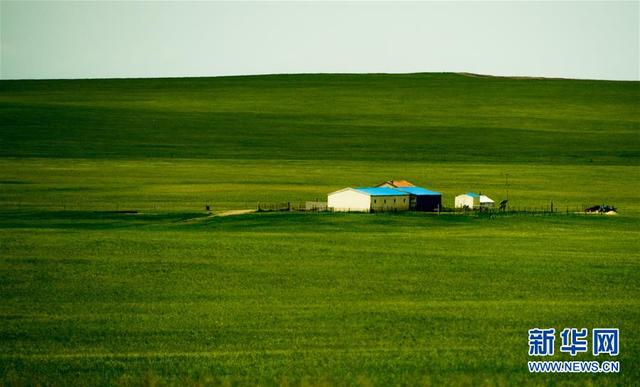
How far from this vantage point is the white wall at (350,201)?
58969 millimetres

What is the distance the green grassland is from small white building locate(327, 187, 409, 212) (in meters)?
3.21

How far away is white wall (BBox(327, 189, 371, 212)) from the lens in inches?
2322

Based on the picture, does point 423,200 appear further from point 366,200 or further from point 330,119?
point 330,119

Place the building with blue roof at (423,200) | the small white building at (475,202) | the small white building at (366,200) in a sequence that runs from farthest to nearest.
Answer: the small white building at (475,202) → the building with blue roof at (423,200) → the small white building at (366,200)

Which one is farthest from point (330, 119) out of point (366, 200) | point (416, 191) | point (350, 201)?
point (366, 200)

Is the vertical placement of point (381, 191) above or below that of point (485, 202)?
above

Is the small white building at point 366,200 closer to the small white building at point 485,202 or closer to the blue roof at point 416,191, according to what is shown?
the blue roof at point 416,191

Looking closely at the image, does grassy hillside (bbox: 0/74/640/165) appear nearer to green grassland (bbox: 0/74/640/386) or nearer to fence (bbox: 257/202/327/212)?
green grassland (bbox: 0/74/640/386)

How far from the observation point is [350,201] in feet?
195

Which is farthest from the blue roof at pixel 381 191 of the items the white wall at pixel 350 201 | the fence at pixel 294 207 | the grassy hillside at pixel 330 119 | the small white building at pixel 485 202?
the grassy hillside at pixel 330 119

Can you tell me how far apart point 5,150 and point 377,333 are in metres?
70.6

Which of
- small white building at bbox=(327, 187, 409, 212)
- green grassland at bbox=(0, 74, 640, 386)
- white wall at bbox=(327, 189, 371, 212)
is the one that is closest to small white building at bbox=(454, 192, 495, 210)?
green grassland at bbox=(0, 74, 640, 386)

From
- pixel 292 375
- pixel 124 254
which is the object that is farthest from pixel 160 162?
pixel 292 375

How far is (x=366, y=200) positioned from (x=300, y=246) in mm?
15319
